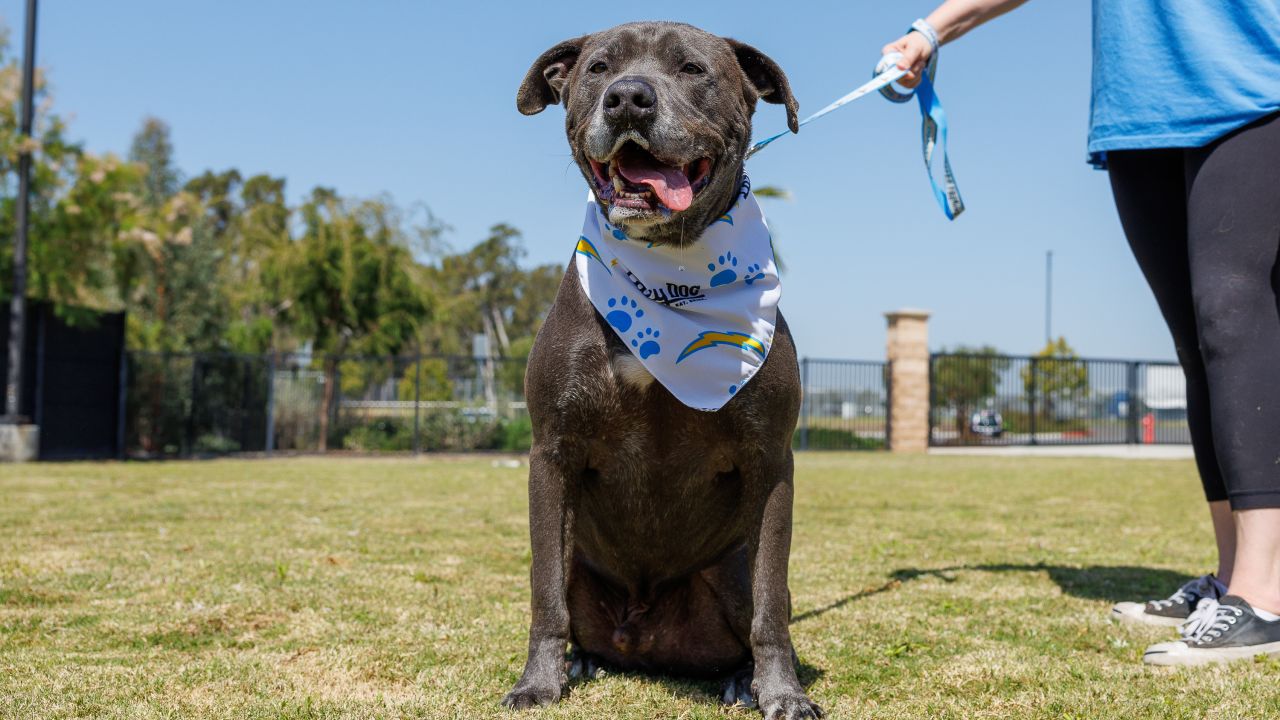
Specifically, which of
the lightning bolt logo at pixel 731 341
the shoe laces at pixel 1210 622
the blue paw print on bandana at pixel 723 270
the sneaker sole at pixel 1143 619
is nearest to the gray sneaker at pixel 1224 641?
the shoe laces at pixel 1210 622

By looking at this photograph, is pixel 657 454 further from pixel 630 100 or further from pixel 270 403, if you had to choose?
pixel 270 403

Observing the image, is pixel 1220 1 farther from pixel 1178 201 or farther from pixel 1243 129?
pixel 1178 201

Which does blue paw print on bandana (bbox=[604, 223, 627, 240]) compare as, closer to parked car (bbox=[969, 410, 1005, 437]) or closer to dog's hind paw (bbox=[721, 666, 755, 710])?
dog's hind paw (bbox=[721, 666, 755, 710])

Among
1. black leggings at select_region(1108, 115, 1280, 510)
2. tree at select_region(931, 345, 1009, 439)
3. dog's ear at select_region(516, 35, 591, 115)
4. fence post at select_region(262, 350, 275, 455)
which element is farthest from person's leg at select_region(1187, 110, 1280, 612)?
tree at select_region(931, 345, 1009, 439)

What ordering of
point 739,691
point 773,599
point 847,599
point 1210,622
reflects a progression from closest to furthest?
point 773,599
point 739,691
point 1210,622
point 847,599

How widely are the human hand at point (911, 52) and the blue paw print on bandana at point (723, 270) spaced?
4.58ft

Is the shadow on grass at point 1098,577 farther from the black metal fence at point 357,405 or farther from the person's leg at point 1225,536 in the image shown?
the black metal fence at point 357,405

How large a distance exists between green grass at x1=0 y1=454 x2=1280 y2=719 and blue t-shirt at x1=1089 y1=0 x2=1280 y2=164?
5.32 feet

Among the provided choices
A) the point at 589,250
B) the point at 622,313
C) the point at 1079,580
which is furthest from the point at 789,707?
the point at 1079,580

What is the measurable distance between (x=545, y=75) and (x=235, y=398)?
17.2 meters

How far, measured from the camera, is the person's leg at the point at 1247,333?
3.02m

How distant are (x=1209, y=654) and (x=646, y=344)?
1.86m

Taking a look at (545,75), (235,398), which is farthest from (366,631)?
(235,398)

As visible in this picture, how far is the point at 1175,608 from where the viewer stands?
3588 mm
